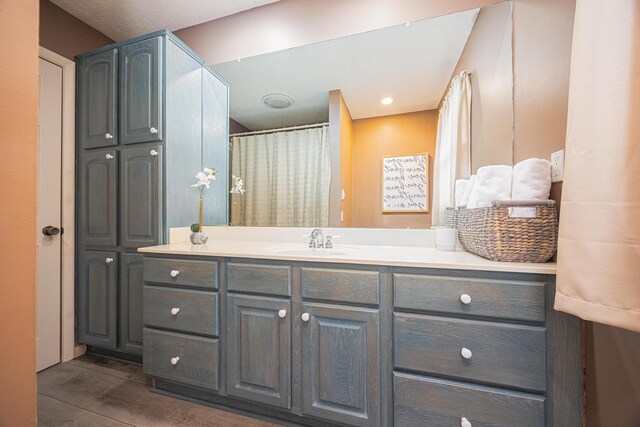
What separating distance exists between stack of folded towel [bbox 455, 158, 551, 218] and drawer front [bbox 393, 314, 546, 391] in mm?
449

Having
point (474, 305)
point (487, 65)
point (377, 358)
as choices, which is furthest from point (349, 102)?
point (377, 358)

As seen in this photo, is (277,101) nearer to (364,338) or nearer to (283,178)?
(283,178)

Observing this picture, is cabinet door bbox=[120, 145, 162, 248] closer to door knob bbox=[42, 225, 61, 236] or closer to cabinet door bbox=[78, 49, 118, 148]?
cabinet door bbox=[78, 49, 118, 148]

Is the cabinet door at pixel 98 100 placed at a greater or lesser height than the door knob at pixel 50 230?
greater

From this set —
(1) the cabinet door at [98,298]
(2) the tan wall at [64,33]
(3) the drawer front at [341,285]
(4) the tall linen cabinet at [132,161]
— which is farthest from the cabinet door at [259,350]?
(2) the tan wall at [64,33]

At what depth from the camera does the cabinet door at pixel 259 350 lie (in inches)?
47.9

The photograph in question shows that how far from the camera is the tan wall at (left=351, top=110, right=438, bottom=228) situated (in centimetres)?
157

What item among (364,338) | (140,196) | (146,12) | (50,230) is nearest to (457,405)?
(364,338)

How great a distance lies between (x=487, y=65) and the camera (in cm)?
142

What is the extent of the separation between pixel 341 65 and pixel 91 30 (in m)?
2.07

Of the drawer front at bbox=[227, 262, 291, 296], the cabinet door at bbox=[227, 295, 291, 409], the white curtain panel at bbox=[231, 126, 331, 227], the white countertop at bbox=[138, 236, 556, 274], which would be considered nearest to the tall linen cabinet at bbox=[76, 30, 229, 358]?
the white curtain panel at bbox=[231, 126, 331, 227]

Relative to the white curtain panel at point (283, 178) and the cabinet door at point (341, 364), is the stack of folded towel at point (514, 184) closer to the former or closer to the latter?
the cabinet door at point (341, 364)

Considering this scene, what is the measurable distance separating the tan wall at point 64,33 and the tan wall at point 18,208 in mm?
1650

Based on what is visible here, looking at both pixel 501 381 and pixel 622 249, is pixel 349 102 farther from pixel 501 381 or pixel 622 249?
pixel 501 381
